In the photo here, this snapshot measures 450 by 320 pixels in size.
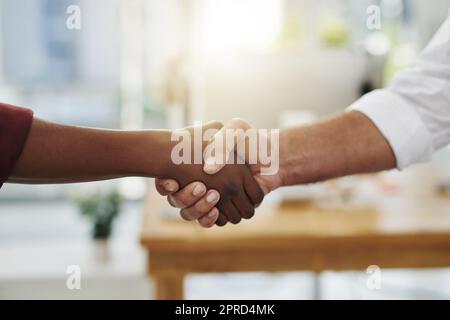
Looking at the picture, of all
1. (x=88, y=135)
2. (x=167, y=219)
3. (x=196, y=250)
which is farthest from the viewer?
(x=167, y=219)

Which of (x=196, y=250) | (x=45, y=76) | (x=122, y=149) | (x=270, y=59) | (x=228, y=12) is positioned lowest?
(x=196, y=250)

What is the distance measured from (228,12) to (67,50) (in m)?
3.10

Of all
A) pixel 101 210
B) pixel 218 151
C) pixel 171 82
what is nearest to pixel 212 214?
pixel 218 151

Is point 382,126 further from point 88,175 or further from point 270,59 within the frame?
point 270,59

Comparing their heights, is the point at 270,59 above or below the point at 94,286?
above

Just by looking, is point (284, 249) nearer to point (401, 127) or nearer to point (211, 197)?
point (211, 197)

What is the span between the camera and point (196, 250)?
1386 millimetres

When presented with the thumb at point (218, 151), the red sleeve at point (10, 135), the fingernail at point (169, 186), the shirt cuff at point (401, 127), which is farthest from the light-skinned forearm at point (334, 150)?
the red sleeve at point (10, 135)

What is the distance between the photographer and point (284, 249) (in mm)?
1403

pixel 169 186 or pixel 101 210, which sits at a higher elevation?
pixel 101 210

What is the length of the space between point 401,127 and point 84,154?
64 cm

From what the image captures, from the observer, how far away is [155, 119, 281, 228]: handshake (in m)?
1.21

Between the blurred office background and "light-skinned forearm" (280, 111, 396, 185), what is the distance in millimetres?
585

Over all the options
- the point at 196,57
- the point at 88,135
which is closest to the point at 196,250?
the point at 88,135
